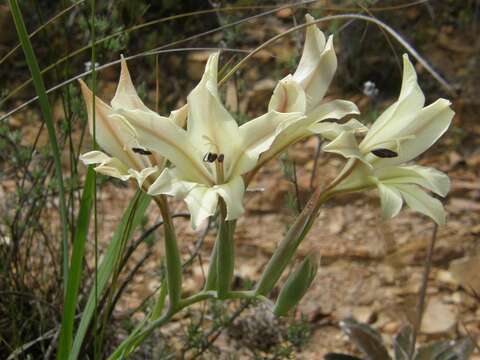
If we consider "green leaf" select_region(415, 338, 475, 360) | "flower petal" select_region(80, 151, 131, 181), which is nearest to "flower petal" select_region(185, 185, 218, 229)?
"flower petal" select_region(80, 151, 131, 181)

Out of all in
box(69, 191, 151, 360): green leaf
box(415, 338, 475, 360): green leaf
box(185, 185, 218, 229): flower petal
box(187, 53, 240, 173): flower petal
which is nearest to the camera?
box(185, 185, 218, 229): flower petal

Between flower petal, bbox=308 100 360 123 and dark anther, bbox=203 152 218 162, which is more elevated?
flower petal, bbox=308 100 360 123

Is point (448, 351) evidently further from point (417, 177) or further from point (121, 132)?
point (121, 132)

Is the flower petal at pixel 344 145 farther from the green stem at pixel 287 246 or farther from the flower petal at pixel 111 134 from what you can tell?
the flower petal at pixel 111 134

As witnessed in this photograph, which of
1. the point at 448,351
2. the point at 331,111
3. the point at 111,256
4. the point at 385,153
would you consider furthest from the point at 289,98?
the point at 448,351

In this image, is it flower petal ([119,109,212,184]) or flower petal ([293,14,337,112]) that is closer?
flower petal ([119,109,212,184])

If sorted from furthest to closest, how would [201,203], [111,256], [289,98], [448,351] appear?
1. [448,351]
2. [111,256]
3. [289,98]
4. [201,203]

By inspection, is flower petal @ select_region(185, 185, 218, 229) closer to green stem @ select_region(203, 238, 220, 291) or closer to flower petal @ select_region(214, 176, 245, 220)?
flower petal @ select_region(214, 176, 245, 220)
